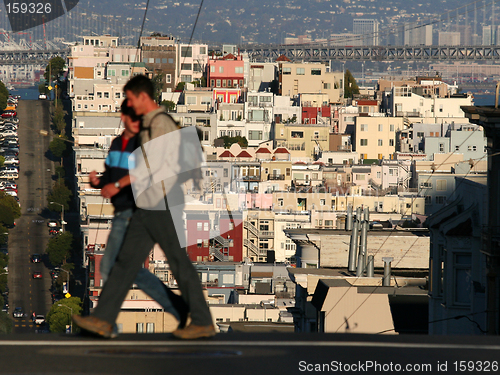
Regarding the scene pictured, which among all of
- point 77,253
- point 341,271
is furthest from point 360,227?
point 77,253

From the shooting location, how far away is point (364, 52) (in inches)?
4109

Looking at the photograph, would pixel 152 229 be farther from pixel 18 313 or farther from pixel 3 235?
pixel 3 235

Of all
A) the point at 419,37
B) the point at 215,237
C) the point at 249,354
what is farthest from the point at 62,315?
the point at 419,37

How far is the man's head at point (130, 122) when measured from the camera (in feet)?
11.3

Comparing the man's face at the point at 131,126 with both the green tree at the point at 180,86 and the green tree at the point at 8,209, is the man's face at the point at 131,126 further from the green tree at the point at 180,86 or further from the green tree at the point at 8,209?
Result: the green tree at the point at 180,86

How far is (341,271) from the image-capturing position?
44.5ft

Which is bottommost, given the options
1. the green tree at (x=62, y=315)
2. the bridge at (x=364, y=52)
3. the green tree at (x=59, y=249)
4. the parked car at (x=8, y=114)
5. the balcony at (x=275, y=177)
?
the green tree at (x=62, y=315)

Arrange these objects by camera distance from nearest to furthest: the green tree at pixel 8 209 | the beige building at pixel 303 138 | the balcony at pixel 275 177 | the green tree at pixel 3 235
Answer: the balcony at pixel 275 177, the green tree at pixel 3 235, the green tree at pixel 8 209, the beige building at pixel 303 138

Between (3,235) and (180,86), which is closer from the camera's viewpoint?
(3,235)

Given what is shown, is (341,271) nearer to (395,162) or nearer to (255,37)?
(395,162)

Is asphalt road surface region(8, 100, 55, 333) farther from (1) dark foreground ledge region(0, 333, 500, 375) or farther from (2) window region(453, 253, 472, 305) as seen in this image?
(1) dark foreground ledge region(0, 333, 500, 375)

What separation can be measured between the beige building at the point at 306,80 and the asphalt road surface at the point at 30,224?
1245cm

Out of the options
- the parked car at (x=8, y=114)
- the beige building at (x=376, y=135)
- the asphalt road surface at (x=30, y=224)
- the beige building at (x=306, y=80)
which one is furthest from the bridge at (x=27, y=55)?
the beige building at (x=376, y=135)

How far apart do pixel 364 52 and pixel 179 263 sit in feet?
336
